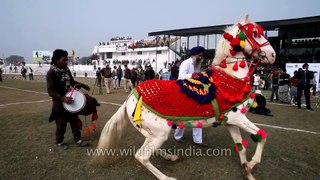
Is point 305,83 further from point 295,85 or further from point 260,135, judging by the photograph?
point 260,135

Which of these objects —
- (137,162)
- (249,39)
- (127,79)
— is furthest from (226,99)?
(127,79)

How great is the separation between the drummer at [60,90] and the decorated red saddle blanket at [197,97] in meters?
1.99

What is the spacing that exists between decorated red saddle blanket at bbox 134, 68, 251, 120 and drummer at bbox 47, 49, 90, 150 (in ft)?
6.52

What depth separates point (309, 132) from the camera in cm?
541

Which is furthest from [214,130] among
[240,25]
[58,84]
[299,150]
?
[58,84]

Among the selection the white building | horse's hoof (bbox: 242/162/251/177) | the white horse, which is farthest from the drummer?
the white building

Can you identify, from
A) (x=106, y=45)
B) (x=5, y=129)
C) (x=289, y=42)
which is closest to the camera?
(x=5, y=129)

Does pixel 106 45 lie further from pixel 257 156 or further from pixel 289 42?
pixel 257 156

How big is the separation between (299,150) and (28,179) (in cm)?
463

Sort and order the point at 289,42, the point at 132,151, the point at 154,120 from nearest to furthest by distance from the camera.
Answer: the point at 154,120 → the point at 132,151 → the point at 289,42

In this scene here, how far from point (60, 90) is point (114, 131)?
1.66 metres

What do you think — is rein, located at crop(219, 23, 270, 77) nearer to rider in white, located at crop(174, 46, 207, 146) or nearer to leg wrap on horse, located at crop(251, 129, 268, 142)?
leg wrap on horse, located at crop(251, 129, 268, 142)

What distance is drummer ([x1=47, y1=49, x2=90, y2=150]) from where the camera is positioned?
4.00 metres

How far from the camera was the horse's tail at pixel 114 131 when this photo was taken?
324 cm
